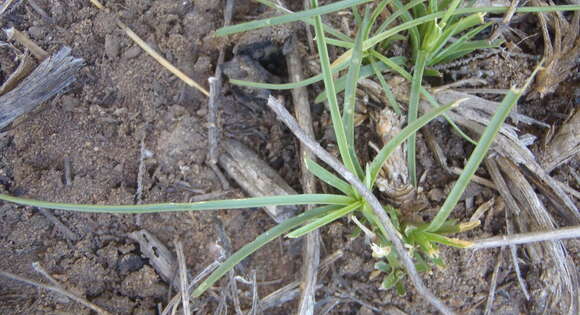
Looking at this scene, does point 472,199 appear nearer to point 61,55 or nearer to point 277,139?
point 277,139

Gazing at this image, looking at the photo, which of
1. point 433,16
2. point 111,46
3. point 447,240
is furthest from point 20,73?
point 447,240

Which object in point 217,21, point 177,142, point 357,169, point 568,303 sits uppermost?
point 217,21

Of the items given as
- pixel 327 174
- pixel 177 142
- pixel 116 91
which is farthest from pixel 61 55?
pixel 327 174

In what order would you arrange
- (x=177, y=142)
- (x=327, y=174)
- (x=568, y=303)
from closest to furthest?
(x=327, y=174)
(x=568, y=303)
(x=177, y=142)

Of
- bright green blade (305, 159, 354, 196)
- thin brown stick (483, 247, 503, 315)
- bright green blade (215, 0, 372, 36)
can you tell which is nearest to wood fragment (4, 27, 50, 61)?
bright green blade (215, 0, 372, 36)

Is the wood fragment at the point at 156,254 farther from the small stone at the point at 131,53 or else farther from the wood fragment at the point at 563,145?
the wood fragment at the point at 563,145

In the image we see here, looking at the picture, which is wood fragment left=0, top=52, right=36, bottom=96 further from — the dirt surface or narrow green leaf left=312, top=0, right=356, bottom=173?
narrow green leaf left=312, top=0, right=356, bottom=173

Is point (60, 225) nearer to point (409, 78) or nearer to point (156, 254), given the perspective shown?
point (156, 254)
